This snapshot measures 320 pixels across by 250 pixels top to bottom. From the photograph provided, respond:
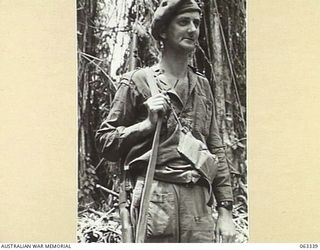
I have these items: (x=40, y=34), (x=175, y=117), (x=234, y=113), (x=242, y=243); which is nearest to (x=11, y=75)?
(x=40, y=34)

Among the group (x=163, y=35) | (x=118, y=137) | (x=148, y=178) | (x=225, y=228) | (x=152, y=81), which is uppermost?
(x=163, y=35)

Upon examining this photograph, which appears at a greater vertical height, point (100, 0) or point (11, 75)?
point (100, 0)

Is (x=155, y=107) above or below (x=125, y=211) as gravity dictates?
above

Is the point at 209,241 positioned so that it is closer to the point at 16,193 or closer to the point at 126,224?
the point at 126,224

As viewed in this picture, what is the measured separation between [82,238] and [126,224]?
0.42 feet

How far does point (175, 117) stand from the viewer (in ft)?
5.90

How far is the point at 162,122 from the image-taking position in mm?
1795

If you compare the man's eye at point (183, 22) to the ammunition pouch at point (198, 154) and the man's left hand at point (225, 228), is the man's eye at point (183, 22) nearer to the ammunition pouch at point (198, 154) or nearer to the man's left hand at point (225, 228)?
the ammunition pouch at point (198, 154)

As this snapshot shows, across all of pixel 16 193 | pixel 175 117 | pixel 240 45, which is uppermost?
pixel 240 45

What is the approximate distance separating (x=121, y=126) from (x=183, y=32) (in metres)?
0.30

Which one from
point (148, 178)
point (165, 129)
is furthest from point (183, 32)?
point (148, 178)

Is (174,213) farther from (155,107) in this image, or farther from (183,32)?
(183,32)

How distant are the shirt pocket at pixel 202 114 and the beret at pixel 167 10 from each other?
206mm

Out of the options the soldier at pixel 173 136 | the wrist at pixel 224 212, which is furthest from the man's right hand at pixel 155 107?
the wrist at pixel 224 212
